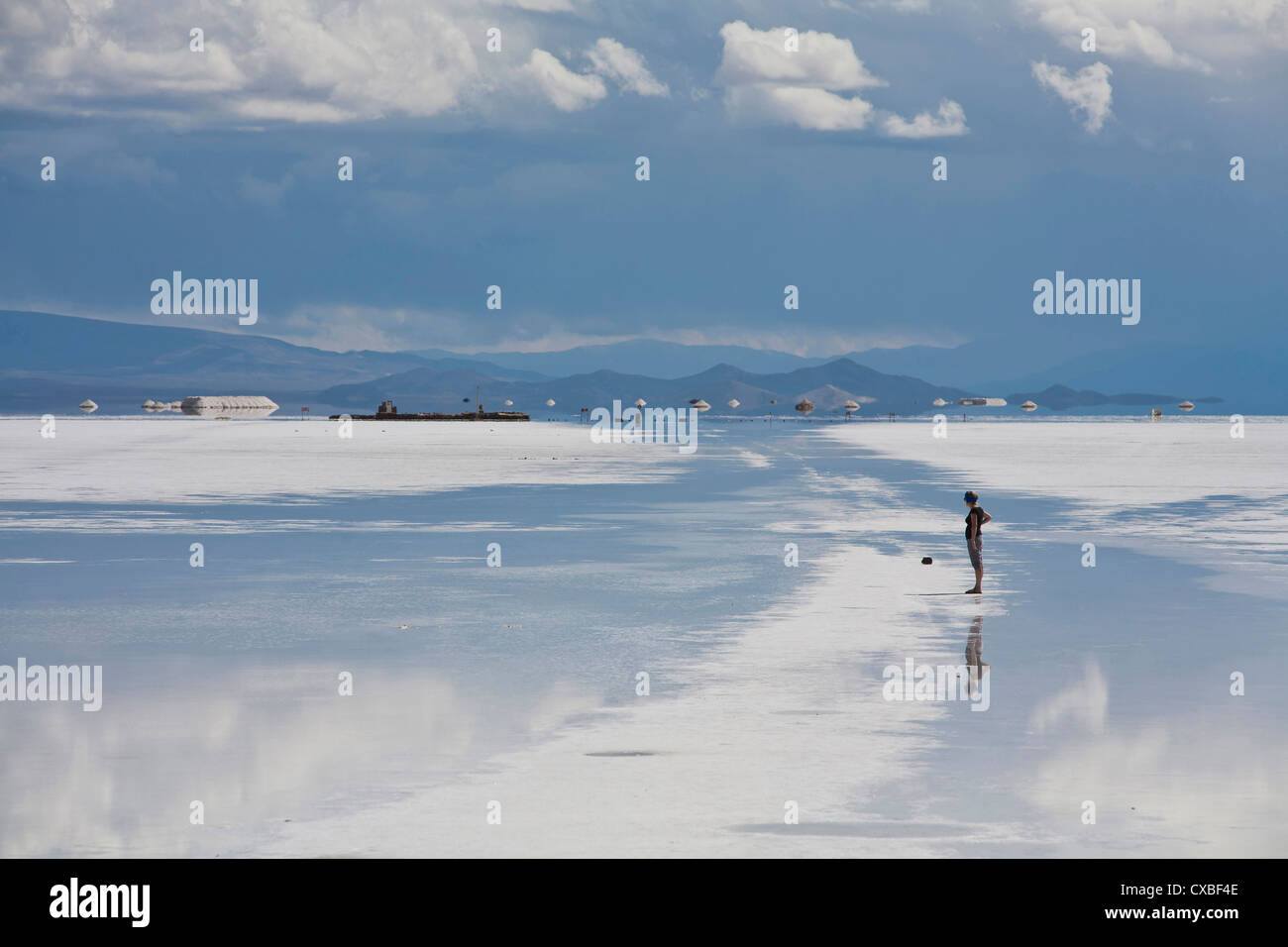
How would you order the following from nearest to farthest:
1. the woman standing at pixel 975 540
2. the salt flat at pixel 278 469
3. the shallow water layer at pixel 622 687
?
the shallow water layer at pixel 622 687, the woman standing at pixel 975 540, the salt flat at pixel 278 469

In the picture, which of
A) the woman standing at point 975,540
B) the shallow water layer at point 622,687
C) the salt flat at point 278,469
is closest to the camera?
the shallow water layer at point 622,687

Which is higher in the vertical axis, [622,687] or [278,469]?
[278,469]

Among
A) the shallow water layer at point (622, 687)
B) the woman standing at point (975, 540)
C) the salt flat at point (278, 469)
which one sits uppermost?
the salt flat at point (278, 469)

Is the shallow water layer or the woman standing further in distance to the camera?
the woman standing

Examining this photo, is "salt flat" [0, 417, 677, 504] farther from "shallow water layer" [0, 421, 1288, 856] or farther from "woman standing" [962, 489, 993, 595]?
"woman standing" [962, 489, 993, 595]

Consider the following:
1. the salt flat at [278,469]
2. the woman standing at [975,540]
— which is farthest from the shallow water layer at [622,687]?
the salt flat at [278,469]

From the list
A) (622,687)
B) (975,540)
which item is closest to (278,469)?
(975,540)

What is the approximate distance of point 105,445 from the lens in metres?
88.6

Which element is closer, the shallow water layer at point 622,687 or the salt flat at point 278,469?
the shallow water layer at point 622,687

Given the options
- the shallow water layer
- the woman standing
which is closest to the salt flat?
the shallow water layer

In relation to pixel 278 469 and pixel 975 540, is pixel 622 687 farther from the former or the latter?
pixel 278 469

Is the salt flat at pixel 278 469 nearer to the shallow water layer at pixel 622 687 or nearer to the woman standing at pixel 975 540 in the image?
the shallow water layer at pixel 622 687

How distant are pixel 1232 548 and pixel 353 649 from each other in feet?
57.3
